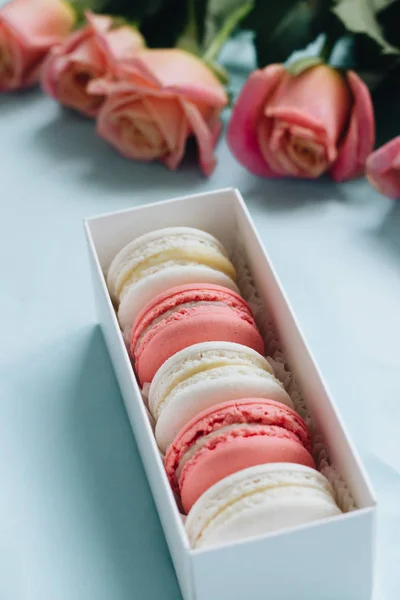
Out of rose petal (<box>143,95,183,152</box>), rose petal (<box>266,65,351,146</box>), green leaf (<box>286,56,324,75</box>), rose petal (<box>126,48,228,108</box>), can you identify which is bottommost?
rose petal (<box>143,95,183,152</box>)

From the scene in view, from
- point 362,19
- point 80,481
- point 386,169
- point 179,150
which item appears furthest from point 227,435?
point 362,19

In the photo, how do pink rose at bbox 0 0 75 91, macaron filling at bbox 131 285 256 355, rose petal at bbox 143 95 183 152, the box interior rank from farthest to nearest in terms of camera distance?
pink rose at bbox 0 0 75 91
rose petal at bbox 143 95 183 152
macaron filling at bbox 131 285 256 355
the box interior

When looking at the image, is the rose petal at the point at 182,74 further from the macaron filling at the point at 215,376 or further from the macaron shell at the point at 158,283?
the macaron filling at the point at 215,376

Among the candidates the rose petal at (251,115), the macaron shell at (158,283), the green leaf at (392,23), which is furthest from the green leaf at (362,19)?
the macaron shell at (158,283)

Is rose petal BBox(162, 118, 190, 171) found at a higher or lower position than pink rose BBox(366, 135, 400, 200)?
lower

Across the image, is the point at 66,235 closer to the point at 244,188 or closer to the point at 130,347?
the point at 244,188

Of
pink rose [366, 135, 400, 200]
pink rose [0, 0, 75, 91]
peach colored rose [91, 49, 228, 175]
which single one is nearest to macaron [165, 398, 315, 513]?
pink rose [366, 135, 400, 200]

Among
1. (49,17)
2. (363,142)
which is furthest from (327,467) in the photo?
(49,17)

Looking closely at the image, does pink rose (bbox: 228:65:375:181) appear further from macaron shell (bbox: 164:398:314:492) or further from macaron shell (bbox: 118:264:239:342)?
macaron shell (bbox: 164:398:314:492)
